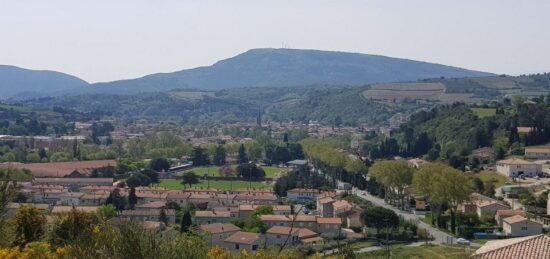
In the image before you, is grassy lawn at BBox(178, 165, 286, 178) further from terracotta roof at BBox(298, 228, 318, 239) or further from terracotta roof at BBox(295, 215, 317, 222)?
terracotta roof at BBox(298, 228, 318, 239)

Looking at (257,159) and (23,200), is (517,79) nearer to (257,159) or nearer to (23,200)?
(257,159)

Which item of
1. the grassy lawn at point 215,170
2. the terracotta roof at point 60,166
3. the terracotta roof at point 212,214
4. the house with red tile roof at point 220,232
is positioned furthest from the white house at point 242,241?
the grassy lawn at point 215,170

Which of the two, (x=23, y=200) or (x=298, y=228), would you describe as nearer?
(x=298, y=228)

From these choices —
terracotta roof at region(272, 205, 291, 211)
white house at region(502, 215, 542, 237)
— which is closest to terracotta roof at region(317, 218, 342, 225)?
terracotta roof at region(272, 205, 291, 211)

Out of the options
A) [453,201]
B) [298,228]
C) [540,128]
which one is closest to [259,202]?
[298,228]

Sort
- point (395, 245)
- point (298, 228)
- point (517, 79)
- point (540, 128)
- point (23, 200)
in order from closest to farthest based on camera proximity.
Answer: point (395, 245)
point (298, 228)
point (23, 200)
point (540, 128)
point (517, 79)

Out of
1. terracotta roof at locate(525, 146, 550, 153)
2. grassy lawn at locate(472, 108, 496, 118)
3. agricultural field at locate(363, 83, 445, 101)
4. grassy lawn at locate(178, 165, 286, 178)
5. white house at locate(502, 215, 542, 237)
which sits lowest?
grassy lawn at locate(178, 165, 286, 178)

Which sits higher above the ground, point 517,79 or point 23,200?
point 517,79
